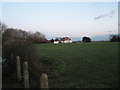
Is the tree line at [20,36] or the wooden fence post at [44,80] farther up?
the tree line at [20,36]

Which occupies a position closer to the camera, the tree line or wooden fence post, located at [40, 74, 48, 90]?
wooden fence post, located at [40, 74, 48, 90]

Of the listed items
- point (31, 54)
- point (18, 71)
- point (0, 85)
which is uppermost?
point (31, 54)

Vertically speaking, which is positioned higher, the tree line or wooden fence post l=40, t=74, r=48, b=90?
the tree line

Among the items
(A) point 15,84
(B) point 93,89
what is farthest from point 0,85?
(B) point 93,89

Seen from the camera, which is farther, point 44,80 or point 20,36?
point 20,36

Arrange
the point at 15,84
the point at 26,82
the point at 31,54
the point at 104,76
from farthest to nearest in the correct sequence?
1. the point at 31,54
2. the point at 104,76
3. the point at 15,84
4. the point at 26,82

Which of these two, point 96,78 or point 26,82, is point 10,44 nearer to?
point 26,82

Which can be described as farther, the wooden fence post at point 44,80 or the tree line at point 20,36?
the tree line at point 20,36

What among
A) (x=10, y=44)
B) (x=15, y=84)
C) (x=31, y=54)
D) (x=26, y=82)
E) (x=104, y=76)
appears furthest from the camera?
(x=10, y=44)

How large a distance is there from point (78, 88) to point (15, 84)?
3.11m

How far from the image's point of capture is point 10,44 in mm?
11711

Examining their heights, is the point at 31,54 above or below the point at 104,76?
above

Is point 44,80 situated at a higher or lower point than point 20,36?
lower

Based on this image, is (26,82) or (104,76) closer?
(26,82)
